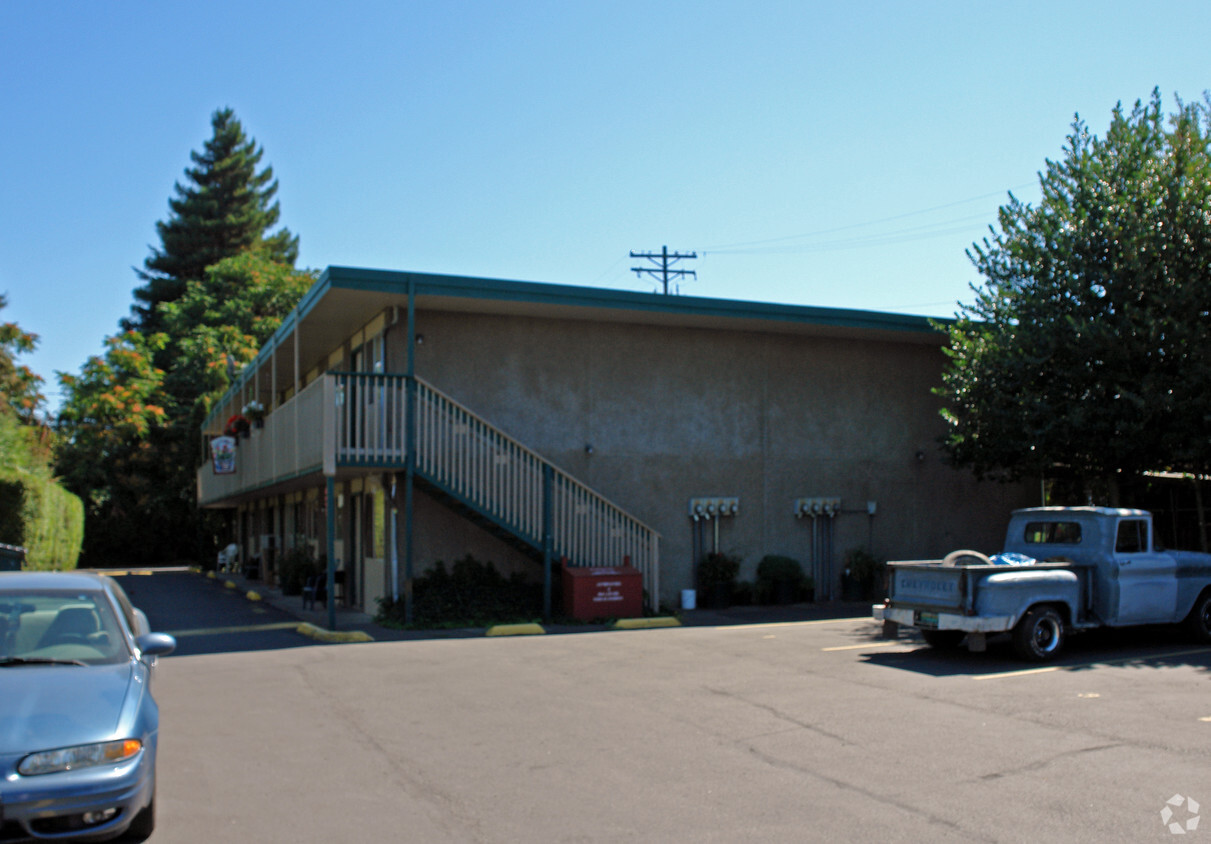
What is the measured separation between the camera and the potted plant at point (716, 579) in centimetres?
1925

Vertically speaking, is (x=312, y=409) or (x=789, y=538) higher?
(x=312, y=409)

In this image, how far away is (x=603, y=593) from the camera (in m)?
16.7

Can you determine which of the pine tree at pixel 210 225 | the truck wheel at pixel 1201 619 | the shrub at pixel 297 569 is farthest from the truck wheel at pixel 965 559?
the pine tree at pixel 210 225

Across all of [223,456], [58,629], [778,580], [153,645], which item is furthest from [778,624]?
[223,456]

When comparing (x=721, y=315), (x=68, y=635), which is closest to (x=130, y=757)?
(x=68, y=635)

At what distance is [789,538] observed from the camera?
67.8 ft

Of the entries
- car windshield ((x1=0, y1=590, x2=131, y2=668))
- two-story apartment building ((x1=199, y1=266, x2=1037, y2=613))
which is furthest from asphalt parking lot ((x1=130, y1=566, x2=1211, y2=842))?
two-story apartment building ((x1=199, y1=266, x2=1037, y2=613))

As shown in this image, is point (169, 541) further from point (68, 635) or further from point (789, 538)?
point (68, 635)

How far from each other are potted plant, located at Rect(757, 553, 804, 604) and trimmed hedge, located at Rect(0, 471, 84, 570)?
1719 centimetres

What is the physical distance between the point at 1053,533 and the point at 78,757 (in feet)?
38.3

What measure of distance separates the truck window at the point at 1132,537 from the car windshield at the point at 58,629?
1111cm

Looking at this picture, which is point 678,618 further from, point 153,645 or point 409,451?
point 153,645

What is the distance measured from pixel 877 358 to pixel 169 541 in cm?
Answer: 3814

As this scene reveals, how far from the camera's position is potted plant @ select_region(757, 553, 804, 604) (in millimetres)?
19906
